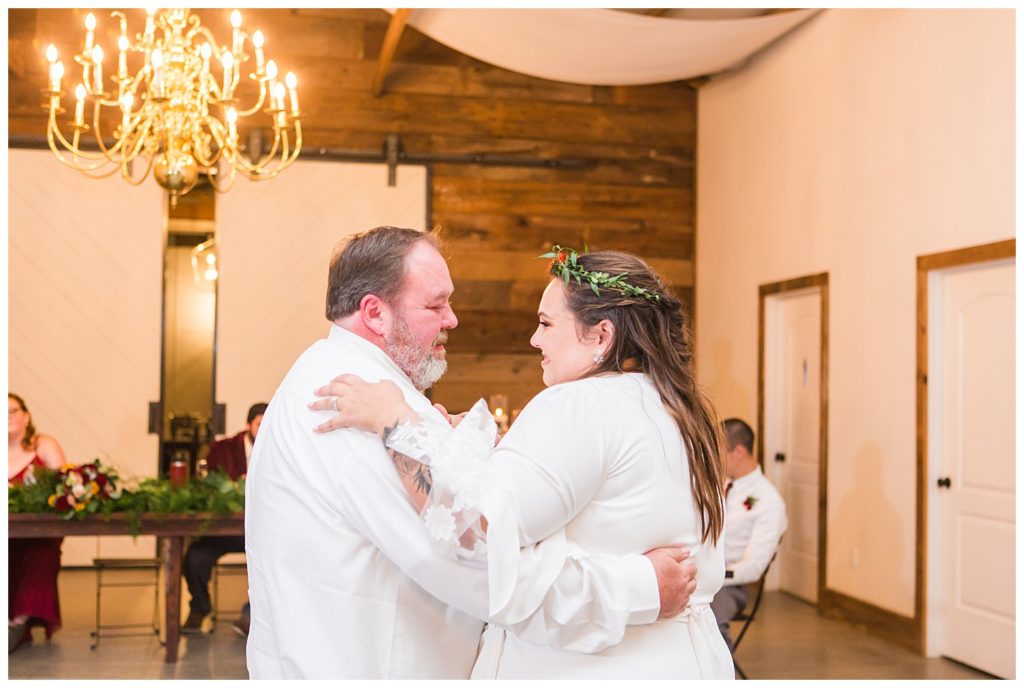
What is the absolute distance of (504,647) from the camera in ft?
6.61

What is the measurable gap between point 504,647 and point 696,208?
8.18 m

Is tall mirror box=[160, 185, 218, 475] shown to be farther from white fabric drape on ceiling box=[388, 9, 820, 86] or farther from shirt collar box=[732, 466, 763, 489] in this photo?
shirt collar box=[732, 466, 763, 489]

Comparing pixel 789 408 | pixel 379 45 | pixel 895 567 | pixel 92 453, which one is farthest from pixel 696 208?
pixel 92 453

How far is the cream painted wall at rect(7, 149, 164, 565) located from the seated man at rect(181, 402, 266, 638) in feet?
7.05

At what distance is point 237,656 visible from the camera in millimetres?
5820

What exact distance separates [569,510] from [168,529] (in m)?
4.32

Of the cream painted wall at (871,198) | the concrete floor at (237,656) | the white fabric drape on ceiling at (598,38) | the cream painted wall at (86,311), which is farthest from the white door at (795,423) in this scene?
the cream painted wall at (86,311)

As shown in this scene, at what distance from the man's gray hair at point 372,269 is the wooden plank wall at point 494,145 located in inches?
275

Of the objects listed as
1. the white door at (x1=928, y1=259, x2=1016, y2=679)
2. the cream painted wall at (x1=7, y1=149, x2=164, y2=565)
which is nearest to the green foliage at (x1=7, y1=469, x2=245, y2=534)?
the cream painted wall at (x1=7, y1=149, x2=164, y2=565)

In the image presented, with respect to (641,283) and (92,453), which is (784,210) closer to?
(92,453)

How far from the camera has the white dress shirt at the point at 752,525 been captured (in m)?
5.26

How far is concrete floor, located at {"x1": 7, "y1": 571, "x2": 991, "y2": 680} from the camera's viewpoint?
5473 mm

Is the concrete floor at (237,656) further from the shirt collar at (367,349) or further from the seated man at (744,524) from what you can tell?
the shirt collar at (367,349)

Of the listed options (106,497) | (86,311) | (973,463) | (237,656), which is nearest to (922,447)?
(973,463)
